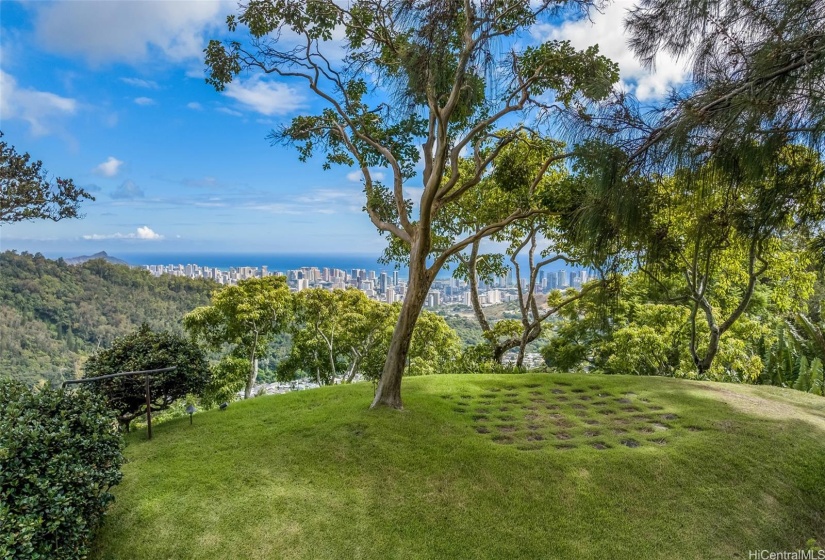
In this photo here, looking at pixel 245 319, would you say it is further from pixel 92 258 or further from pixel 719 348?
pixel 92 258

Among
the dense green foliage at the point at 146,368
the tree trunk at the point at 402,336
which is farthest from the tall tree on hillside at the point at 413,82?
the dense green foliage at the point at 146,368

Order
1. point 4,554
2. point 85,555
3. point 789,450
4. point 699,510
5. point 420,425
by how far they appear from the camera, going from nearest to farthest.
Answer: point 4,554, point 85,555, point 699,510, point 789,450, point 420,425

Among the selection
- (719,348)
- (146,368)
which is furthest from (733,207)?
(146,368)

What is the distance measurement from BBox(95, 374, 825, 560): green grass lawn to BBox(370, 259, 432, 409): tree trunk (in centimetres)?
29

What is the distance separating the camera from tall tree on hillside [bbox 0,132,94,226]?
8.30 m

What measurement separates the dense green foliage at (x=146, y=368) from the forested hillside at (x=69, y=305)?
544 inches

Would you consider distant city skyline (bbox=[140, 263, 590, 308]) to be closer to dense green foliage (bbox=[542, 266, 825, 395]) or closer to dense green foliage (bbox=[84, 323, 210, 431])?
dense green foliage (bbox=[542, 266, 825, 395])

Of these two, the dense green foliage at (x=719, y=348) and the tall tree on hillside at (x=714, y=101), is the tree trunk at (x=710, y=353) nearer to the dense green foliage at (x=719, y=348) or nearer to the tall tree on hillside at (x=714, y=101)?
the dense green foliage at (x=719, y=348)

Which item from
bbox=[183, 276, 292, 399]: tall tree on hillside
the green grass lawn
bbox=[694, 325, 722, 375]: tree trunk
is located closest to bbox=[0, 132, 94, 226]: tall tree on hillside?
bbox=[183, 276, 292, 399]: tall tree on hillside

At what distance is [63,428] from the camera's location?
3473 mm

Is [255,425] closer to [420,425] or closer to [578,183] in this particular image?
[420,425]

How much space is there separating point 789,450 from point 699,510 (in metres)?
2.09

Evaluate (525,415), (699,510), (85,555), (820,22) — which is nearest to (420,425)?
(525,415)

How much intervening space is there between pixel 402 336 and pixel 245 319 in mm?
8447
